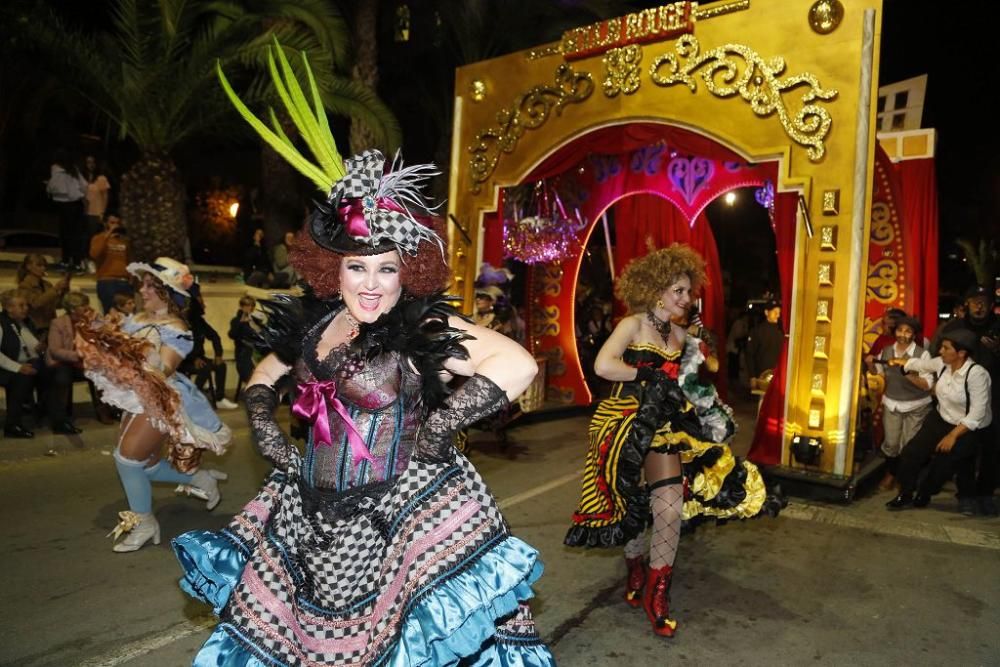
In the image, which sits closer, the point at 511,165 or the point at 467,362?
the point at 467,362

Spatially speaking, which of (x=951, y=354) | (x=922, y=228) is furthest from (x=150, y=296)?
(x=922, y=228)

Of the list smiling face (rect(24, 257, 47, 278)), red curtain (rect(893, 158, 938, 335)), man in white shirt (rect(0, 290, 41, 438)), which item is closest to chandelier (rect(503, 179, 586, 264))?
red curtain (rect(893, 158, 938, 335))

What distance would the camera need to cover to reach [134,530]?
4688 millimetres

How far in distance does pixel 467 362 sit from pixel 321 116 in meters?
1.01

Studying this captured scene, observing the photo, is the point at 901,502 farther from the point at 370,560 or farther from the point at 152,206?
the point at 152,206

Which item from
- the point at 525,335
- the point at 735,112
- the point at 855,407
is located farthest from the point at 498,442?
the point at 735,112

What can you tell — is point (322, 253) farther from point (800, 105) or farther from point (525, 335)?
point (525, 335)

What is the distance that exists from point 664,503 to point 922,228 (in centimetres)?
731

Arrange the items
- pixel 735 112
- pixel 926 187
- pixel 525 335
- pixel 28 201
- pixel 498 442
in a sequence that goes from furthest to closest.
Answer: pixel 28 201
pixel 525 335
pixel 926 187
pixel 498 442
pixel 735 112

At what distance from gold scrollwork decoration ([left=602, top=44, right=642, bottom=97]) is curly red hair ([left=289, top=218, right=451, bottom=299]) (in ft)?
18.8

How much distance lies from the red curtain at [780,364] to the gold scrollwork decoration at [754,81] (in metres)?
0.65

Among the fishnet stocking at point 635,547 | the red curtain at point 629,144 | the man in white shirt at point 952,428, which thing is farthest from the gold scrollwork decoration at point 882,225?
the fishnet stocking at point 635,547

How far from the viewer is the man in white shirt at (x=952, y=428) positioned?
6195 millimetres

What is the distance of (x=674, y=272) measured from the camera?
4176mm
